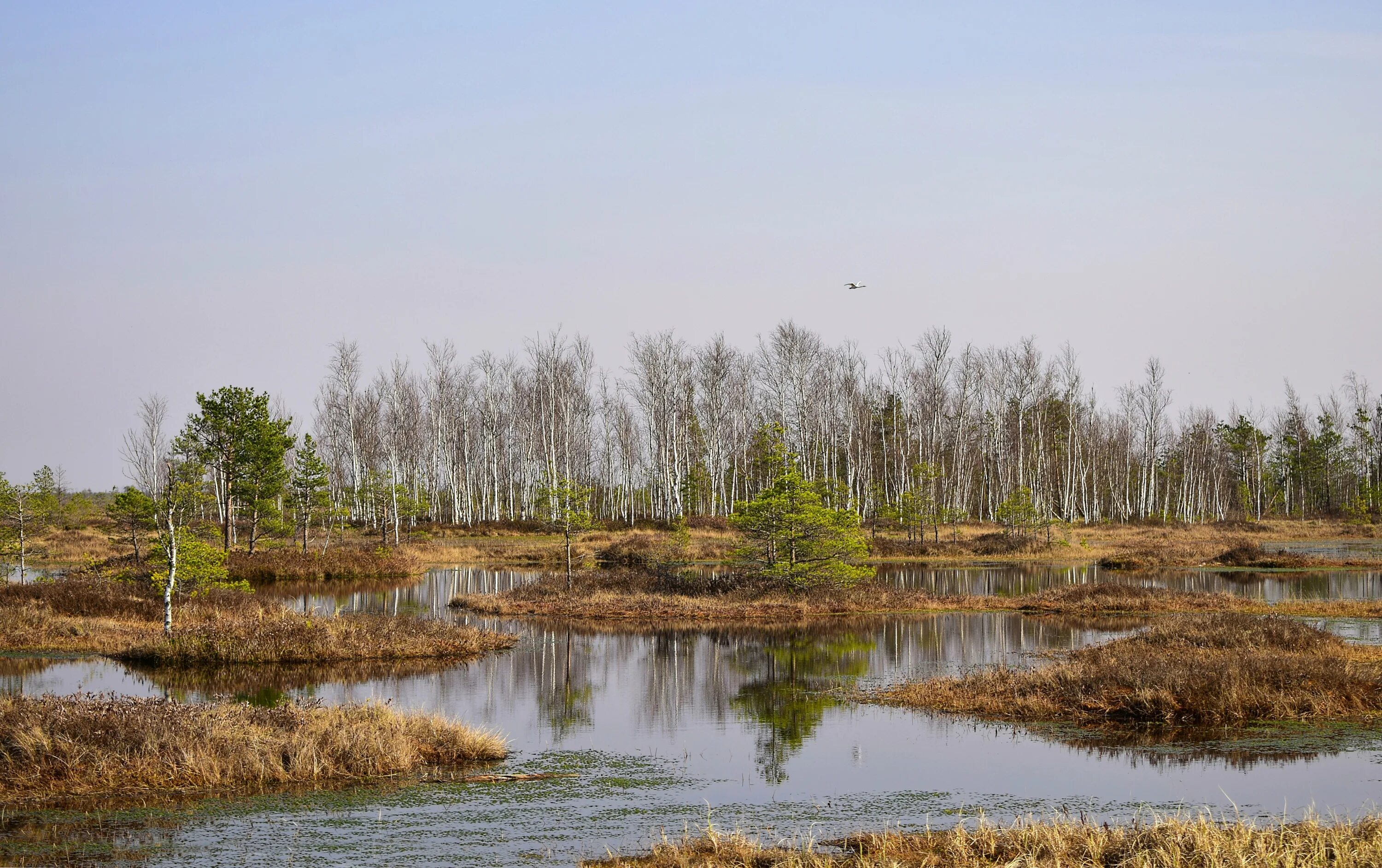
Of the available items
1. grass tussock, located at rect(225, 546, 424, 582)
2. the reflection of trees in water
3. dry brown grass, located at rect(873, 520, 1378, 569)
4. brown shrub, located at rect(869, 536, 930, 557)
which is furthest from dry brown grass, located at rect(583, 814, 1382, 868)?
brown shrub, located at rect(869, 536, 930, 557)

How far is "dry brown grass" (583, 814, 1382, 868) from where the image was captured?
10.6 metres

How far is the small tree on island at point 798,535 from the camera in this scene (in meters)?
39.6

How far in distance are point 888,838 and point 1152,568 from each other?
48.1 m

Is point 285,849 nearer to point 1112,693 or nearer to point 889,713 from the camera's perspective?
point 889,713

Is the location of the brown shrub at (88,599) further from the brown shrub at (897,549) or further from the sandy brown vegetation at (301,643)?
the brown shrub at (897,549)

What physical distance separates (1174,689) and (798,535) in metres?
20.5

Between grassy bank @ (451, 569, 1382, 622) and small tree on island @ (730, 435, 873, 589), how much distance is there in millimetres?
619

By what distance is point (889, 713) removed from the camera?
21.6 m

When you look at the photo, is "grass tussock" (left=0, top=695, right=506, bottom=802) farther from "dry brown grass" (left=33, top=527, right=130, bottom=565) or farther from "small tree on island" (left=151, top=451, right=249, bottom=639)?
"dry brown grass" (left=33, top=527, right=130, bottom=565)

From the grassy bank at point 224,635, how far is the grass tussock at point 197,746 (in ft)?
33.1

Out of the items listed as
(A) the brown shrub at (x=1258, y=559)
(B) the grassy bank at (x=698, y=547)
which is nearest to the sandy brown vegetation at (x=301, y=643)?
(B) the grassy bank at (x=698, y=547)

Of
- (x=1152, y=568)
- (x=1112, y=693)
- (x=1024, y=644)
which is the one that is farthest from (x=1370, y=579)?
(x=1112, y=693)

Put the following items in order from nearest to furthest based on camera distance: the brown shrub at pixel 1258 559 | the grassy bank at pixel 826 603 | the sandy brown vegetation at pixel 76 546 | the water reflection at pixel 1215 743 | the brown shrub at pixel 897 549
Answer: the water reflection at pixel 1215 743
the grassy bank at pixel 826 603
the brown shrub at pixel 1258 559
the sandy brown vegetation at pixel 76 546
the brown shrub at pixel 897 549

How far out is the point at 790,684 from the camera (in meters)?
25.1
